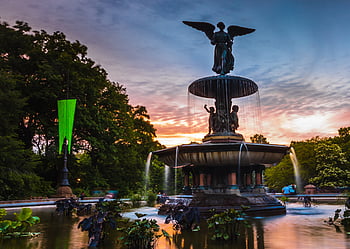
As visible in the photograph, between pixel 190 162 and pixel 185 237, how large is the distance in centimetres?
578

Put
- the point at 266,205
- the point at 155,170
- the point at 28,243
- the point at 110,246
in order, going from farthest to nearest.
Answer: the point at 155,170 → the point at 266,205 → the point at 28,243 → the point at 110,246

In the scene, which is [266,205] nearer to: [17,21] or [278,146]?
[278,146]

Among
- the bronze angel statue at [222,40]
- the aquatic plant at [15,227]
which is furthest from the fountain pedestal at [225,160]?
the aquatic plant at [15,227]

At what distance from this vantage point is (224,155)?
1196 cm

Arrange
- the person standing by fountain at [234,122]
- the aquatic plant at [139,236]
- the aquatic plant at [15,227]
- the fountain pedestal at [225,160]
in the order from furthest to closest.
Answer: the person standing by fountain at [234,122] < the fountain pedestal at [225,160] < the aquatic plant at [15,227] < the aquatic plant at [139,236]

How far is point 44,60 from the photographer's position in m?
27.8

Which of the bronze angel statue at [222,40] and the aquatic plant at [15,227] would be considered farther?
the bronze angel statue at [222,40]

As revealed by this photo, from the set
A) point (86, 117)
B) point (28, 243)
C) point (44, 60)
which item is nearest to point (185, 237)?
point (28, 243)

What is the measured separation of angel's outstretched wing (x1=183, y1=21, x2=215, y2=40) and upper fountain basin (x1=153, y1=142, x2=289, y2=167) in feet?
22.6

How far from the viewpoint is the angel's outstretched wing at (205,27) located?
1617 centimetres

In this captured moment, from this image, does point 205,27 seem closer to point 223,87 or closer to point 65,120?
point 223,87

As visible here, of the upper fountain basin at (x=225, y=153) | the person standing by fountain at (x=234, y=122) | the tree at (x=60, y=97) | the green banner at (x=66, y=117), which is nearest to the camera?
the upper fountain basin at (x=225, y=153)

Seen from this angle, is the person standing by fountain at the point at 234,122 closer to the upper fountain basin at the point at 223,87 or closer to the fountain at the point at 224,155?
the fountain at the point at 224,155

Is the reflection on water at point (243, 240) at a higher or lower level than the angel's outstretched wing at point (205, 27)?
lower
